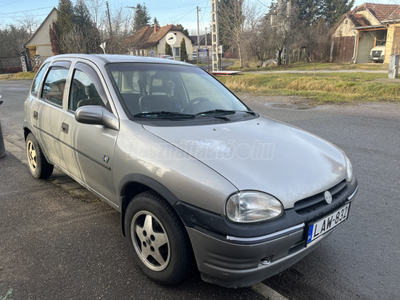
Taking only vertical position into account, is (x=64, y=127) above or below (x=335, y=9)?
below

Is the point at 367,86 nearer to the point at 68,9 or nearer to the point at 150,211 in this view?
the point at 150,211

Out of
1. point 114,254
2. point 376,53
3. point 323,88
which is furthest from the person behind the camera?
point 376,53

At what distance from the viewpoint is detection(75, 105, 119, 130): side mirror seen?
260 centimetres

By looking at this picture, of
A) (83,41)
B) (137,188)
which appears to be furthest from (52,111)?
(83,41)

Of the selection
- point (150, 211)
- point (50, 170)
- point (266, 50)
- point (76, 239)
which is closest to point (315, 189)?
point (150, 211)

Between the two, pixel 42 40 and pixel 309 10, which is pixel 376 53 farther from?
pixel 42 40

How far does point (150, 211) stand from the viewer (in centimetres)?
220

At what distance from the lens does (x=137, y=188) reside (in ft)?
8.07

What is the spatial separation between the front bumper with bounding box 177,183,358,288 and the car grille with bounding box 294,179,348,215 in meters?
0.09

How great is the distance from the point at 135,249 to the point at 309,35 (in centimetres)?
3440

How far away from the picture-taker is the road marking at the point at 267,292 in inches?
85.4

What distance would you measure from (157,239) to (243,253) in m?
0.70

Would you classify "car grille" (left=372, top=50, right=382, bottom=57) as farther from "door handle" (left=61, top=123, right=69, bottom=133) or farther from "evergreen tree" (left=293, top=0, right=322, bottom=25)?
"door handle" (left=61, top=123, right=69, bottom=133)

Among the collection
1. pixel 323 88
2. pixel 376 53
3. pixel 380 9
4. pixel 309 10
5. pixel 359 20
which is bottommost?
pixel 323 88
